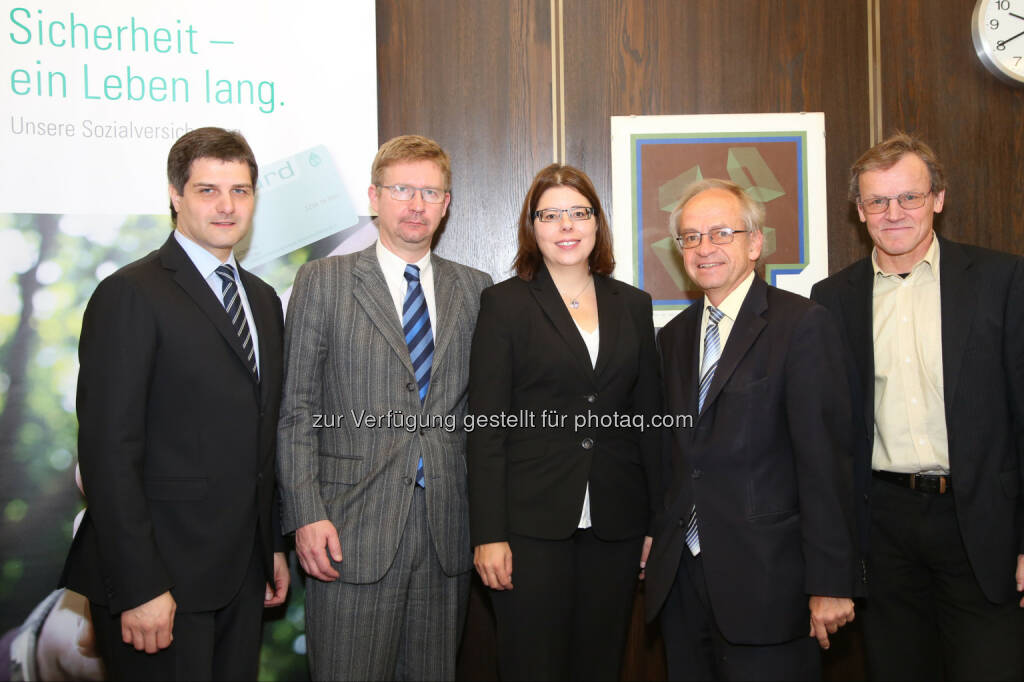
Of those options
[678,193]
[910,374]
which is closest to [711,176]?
[678,193]

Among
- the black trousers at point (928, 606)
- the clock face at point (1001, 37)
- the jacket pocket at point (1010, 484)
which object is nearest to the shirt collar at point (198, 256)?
the black trousers at point (928, 606)

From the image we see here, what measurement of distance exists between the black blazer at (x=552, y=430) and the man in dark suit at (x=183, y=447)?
2.14 ft

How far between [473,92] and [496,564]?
82.8 inches

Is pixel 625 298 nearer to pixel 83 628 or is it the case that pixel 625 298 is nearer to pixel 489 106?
pixel 489 106

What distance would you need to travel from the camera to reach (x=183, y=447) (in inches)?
75.9

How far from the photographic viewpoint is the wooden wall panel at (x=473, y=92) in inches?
127

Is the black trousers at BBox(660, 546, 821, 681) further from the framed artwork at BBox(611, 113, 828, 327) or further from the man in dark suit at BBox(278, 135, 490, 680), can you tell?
the framed artwork at BBox(611, 113, 828, 327)

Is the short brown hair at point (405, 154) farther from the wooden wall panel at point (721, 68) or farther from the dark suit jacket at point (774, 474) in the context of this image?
the dark suit jacket at point (774, 474)

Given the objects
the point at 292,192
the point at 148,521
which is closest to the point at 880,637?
the point at 148,521

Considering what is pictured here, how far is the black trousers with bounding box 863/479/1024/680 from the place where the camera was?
2225 mm

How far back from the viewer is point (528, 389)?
229 cm

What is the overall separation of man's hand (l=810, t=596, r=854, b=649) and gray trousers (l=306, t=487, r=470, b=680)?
1103mm

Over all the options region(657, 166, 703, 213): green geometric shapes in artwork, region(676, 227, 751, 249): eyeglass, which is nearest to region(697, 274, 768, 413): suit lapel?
region(676, 227, 751, 249): eyeglass

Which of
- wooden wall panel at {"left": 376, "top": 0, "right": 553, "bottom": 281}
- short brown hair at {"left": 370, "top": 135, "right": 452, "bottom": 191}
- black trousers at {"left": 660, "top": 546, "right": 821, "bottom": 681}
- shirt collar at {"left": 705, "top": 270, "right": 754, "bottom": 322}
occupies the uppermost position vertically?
wooden wall panel at {"left": 376, "top": 0, "right": 553, "bottom": 281}
